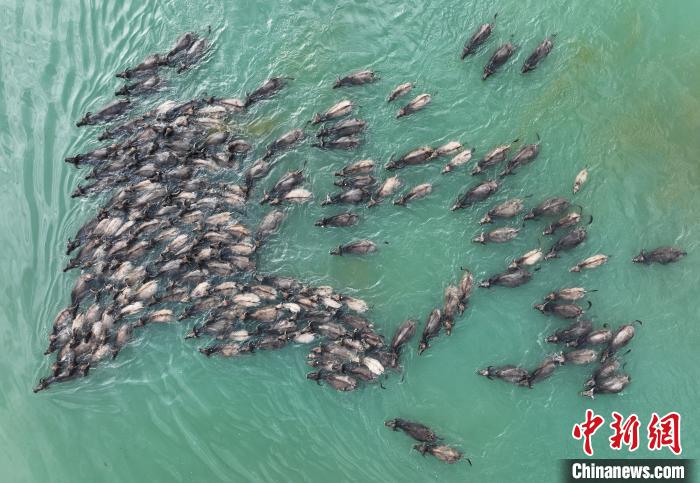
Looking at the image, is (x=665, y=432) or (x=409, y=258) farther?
(x=409, y=258)

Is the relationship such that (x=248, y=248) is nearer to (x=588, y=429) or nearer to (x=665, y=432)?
(x=588, y=429)

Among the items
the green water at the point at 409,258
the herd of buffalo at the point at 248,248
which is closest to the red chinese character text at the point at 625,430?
the green water at the point at 409,258

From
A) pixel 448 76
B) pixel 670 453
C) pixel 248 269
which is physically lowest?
pixel 670 453

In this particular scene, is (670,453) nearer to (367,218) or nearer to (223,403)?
(367,218)

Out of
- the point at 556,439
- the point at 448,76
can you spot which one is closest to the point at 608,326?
the point at 556,439

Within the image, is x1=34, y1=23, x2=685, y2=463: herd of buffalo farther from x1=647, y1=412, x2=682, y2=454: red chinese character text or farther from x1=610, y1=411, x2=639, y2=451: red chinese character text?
x1=647, y1=412, x2=682, y2=454: red chinese character text

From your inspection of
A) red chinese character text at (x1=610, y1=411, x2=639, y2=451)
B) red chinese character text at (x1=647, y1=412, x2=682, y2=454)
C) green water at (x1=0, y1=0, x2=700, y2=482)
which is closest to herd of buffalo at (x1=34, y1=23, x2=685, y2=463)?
green water at (x1=0, y1=0, x2=700, y2=482)

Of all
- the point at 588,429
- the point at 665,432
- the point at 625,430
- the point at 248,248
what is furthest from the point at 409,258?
the point at 665,432
